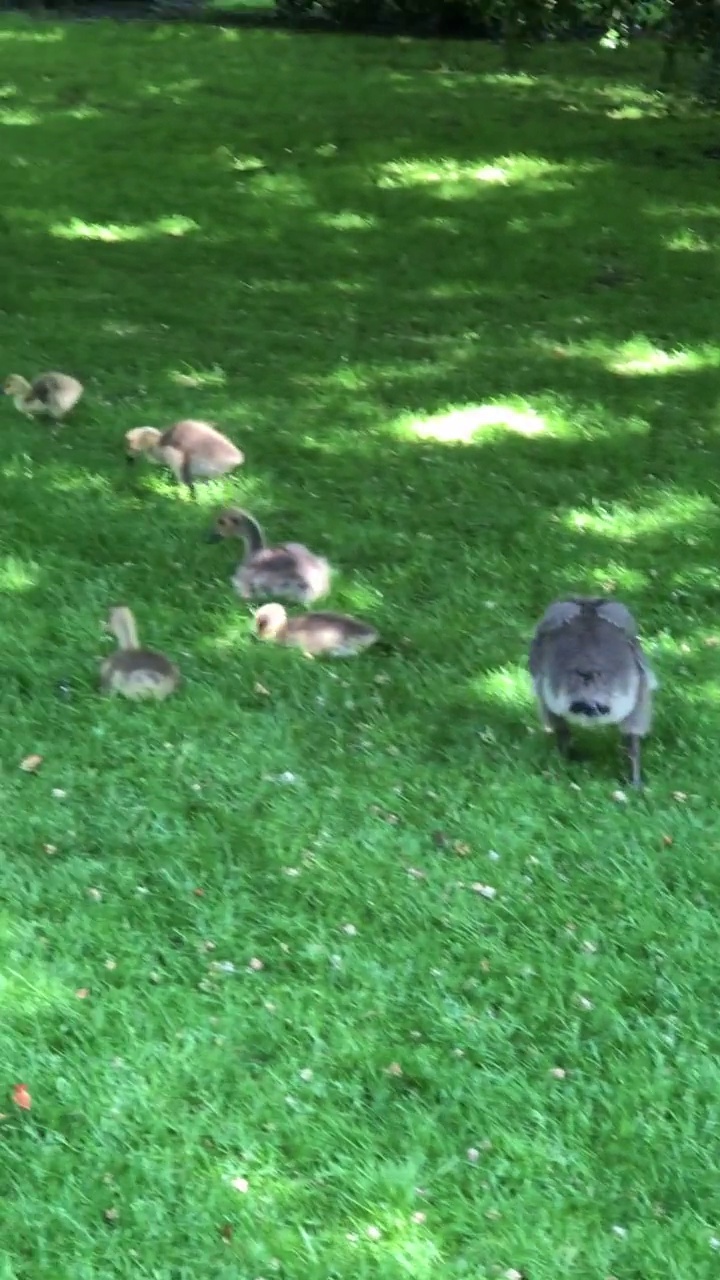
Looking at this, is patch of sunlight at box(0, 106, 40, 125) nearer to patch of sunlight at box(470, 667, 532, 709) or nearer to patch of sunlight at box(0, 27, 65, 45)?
patch of sunlight at box(0, 27, 65, 45)

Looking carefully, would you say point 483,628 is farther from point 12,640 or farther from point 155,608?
point 12,640

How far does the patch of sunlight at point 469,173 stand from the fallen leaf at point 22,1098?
11.5m

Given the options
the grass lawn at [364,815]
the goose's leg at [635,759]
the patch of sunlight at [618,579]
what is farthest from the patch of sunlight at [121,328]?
the goose's leg at [635,759]

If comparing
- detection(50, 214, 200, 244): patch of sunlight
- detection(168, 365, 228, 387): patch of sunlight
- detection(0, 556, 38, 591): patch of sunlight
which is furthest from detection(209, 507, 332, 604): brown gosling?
detection(50, 214, 200, 244): patch of sunlight

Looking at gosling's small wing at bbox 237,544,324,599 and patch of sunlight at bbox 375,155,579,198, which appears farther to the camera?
patch of sunlight at bbox 375,155,579,198

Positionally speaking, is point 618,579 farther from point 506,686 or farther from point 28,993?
point 28,993

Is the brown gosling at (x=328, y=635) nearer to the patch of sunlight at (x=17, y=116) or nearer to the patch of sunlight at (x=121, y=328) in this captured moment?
the patch of sunlight at (x=121, y=328)

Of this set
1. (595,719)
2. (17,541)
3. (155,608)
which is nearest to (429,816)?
(595,719)

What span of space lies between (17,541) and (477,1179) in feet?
14.0

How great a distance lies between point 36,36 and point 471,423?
1398 centimetres

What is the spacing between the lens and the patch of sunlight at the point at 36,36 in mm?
19531

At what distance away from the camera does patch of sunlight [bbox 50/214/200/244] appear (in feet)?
41.9

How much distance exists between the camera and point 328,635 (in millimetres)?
5945

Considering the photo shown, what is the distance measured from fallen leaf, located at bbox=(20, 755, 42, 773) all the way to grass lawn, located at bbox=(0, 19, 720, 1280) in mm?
39
